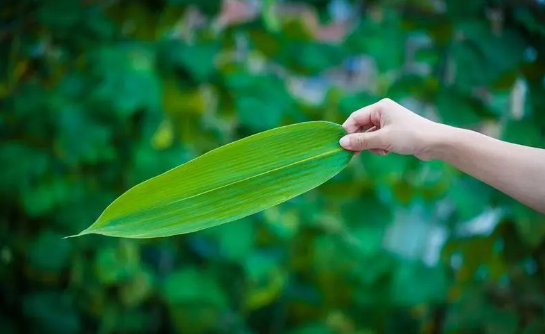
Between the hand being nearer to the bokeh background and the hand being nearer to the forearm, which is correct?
the forearm

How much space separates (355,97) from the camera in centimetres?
103

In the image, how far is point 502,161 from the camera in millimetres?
462

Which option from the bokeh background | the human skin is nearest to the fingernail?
the human skin

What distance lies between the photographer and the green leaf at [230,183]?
45 centimetres

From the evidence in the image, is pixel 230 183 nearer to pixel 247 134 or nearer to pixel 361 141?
pixel 361 141

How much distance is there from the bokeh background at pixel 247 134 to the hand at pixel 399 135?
0.52 m

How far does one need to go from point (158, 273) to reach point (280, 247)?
22 centimetres

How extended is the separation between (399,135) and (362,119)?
0.17 feet

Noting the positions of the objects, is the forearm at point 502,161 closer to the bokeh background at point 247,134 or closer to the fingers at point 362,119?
the fingers at point 362,119

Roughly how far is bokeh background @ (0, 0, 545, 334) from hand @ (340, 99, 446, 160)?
1.72 feet

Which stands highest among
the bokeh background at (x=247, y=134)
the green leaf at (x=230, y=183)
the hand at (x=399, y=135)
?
the hand at (x=399, y=135)

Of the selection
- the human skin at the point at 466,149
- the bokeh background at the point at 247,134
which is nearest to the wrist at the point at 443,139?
the human skin at the point at 466,149

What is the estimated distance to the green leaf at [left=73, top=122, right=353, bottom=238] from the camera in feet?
1.48

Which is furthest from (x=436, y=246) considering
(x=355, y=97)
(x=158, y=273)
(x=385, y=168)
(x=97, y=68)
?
(x=97, y=68)
